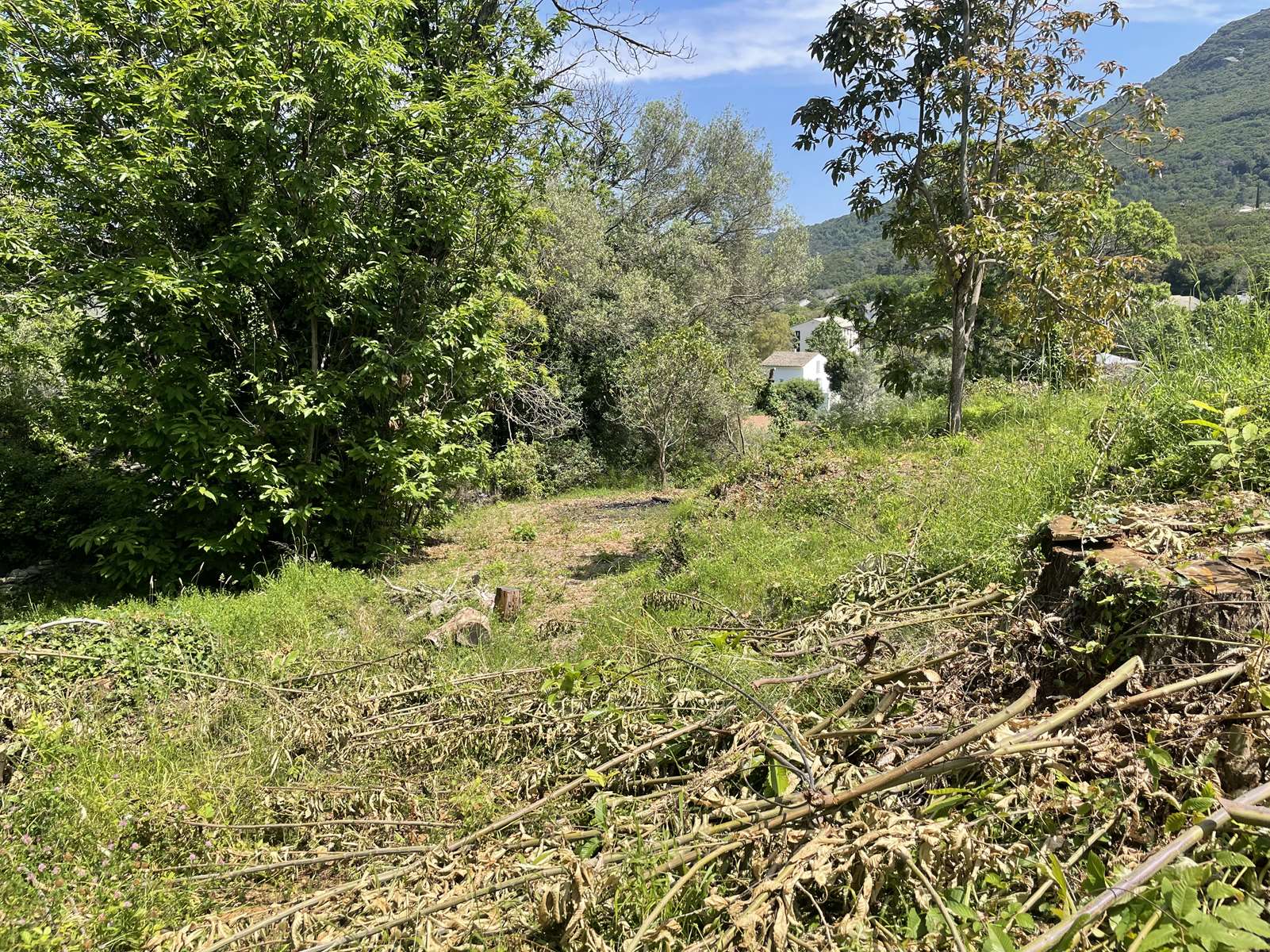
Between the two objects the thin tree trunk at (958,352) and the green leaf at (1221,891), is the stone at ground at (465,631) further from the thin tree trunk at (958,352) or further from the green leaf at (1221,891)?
the thin tree trunk at (958,352)

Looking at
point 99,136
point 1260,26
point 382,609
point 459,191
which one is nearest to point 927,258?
point 459,191

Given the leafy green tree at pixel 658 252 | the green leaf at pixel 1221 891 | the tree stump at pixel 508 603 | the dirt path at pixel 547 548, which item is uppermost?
the leafy green tree at pixel 658 252

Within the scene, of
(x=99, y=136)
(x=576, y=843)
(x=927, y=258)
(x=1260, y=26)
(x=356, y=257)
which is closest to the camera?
(x=576, y=843)

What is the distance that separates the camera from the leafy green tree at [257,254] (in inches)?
263

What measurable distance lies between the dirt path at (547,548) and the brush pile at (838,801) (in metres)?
3.14

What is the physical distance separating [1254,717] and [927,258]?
878 centimetres

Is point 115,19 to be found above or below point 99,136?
above

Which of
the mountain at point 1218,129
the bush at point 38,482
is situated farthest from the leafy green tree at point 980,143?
the mountain at point 1218,129

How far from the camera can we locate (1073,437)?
16.5 feet

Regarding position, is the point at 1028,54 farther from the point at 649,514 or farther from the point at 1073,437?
the point at 649,514

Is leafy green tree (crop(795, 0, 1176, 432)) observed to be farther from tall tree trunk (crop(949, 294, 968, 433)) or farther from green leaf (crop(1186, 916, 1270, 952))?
green leaf (crop(1186, 916, 1270, 952))

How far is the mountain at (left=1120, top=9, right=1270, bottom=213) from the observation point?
135ft

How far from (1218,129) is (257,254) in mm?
75682

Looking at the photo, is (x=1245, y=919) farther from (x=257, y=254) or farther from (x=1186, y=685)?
(x=257, y=254)
